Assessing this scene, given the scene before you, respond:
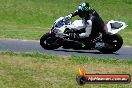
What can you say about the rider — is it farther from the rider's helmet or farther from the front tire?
the front tire

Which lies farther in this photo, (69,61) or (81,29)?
(81,29)

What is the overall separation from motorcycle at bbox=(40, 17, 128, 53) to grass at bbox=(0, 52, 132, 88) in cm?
299

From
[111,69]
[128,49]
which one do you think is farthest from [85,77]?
[128,49]

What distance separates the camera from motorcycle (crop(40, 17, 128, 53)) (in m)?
18.7

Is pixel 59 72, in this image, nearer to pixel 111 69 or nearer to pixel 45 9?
pixel 111 69

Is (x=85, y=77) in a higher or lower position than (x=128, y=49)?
higher

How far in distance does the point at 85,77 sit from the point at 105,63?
7.62 meters

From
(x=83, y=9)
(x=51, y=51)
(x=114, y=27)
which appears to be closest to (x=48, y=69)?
(x=51, y=51)

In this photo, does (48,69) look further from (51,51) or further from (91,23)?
(91,23)

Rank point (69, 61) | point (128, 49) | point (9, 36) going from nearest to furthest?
point (69, 61), point (128, 49), point (9, 36)

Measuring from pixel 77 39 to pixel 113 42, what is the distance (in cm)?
140

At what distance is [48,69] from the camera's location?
13.1 metres

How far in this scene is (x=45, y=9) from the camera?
43.5 meters

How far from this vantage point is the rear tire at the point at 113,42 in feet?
61.0
